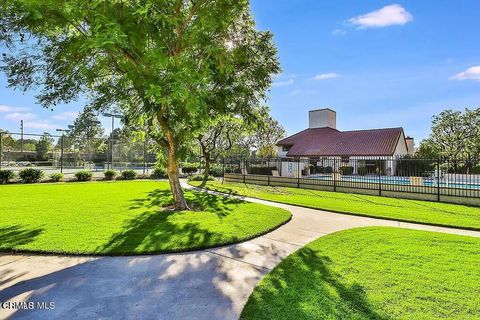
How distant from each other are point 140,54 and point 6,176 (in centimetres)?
1581

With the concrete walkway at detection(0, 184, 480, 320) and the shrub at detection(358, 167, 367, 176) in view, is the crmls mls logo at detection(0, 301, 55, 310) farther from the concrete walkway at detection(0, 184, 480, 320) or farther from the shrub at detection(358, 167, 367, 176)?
the shrub at detection(358, 167, 367, 176)

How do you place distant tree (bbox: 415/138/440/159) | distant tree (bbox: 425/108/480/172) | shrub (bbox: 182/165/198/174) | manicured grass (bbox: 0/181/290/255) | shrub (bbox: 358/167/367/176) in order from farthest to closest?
distant tree (bbox: 415/138/440/159), distant tree (bbox: 425/108/480/172), shrub (bbox: 182/165/198/174), shrub (bbox: 358/167/367/176), manicured grass (bbox: 0/181/290/255)

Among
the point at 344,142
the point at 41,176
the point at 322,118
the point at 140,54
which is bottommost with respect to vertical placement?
the point at 41,176

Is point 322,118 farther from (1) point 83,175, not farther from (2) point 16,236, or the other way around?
(2) point 16,236

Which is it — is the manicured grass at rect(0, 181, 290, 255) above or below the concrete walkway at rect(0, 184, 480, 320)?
above

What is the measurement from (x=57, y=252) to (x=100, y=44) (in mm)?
3685

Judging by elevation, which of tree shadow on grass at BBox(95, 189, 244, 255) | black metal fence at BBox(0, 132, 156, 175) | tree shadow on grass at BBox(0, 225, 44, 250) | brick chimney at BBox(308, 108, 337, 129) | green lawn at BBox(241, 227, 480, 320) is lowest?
green lawn at BBox(241, 227, 480, 320)

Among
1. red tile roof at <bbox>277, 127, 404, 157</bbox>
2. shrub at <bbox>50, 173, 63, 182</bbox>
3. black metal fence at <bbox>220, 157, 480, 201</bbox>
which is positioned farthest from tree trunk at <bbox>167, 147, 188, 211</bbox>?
red tile roof at <bbox>277, 127, 404, 157</bbox>

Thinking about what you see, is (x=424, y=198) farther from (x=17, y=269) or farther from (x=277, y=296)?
(x=17, y=269)

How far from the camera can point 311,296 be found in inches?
142

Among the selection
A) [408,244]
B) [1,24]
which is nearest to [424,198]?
[408,244]

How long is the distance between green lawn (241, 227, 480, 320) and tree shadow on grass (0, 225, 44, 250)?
4755 mm

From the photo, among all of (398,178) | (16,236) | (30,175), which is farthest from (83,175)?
(398,178)

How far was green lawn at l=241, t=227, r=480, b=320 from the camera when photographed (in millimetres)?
3246
